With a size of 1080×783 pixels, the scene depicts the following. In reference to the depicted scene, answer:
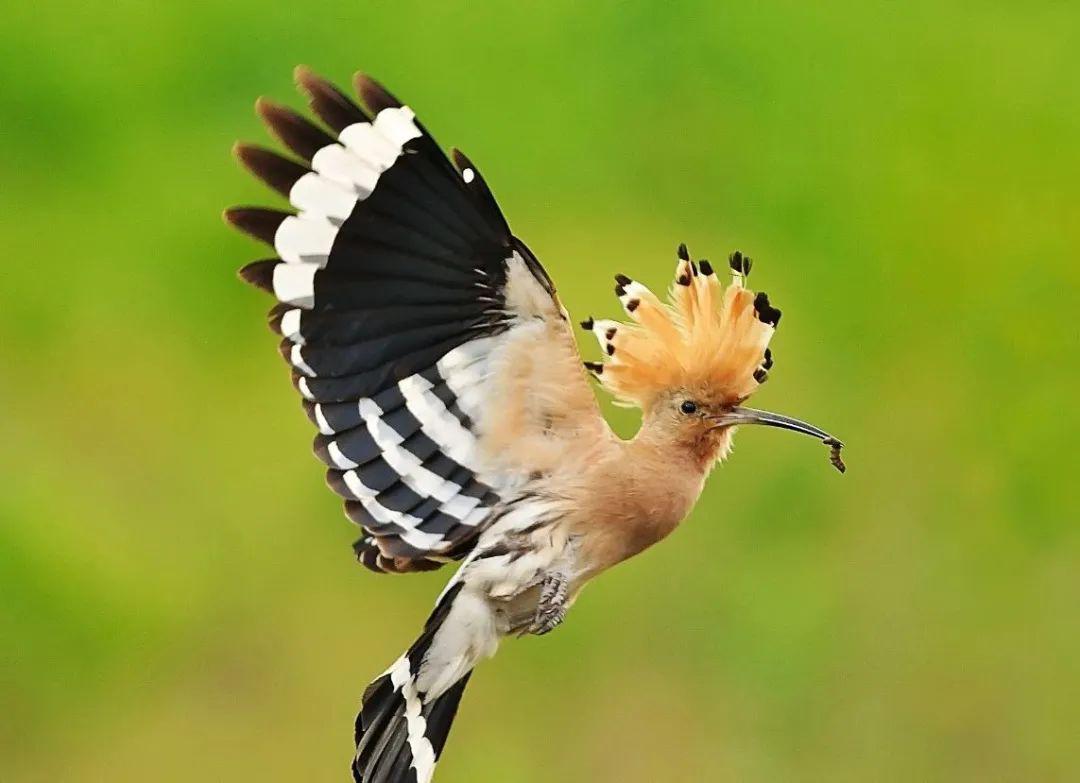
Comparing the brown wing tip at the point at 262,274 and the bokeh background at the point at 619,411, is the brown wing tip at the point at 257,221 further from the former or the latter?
the bokeh background at the point at 619,411

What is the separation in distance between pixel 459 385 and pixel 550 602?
6.6 inches

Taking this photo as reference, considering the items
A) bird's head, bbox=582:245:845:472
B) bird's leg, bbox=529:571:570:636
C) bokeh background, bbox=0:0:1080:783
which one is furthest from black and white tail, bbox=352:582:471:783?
bokeh background, bbox=0:0:1080:783

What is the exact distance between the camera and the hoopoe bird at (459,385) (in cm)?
105

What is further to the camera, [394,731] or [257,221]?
[394,731]

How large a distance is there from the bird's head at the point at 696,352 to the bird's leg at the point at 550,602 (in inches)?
5.3

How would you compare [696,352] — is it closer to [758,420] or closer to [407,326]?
[758,420]

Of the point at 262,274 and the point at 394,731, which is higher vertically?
the point at 262,274

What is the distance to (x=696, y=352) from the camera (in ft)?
3.76

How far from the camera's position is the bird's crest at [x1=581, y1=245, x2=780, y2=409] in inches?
43.9

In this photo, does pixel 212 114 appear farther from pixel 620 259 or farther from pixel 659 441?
pixel 659 441

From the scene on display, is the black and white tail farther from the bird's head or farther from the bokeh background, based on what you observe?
the bokeh background

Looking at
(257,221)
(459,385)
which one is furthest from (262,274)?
(459,385)

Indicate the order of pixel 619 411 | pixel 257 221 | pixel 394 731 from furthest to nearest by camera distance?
pixel 619 411
pixel 394 731
pixel 257 221

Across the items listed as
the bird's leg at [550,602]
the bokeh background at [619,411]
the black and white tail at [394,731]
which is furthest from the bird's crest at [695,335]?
the bokeh background at [619,411]
